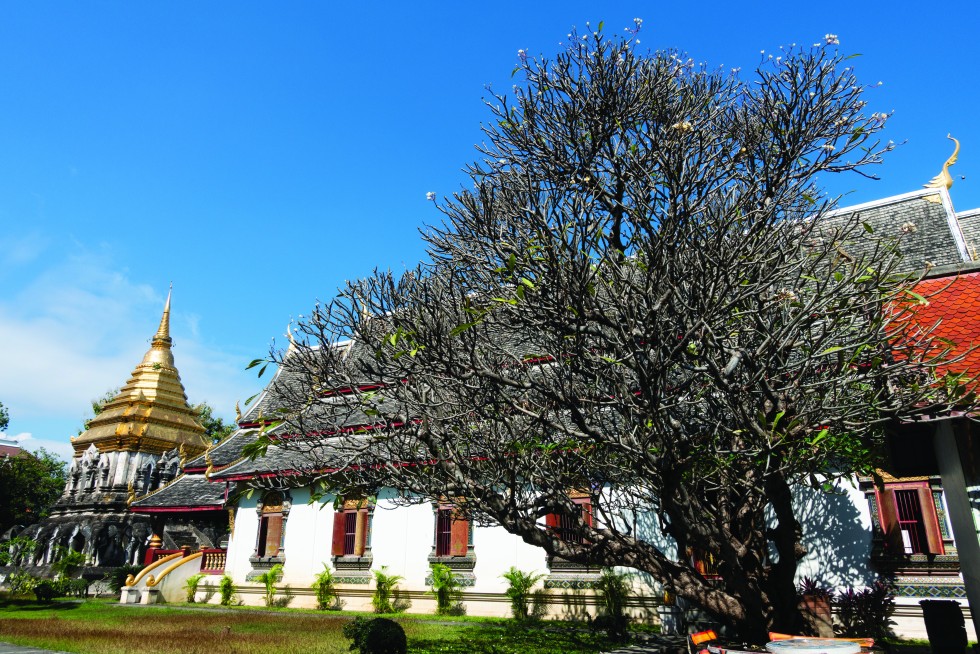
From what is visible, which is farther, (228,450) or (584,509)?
(228,450)

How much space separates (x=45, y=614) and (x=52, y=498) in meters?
41.7

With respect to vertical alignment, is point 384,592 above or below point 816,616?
below

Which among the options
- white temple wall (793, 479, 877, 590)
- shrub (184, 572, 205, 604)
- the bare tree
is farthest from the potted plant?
shrub (184, 572, 205, 604)

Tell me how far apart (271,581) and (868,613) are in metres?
15.5

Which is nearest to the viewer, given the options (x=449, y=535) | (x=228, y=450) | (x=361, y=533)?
(x=449, y=535)

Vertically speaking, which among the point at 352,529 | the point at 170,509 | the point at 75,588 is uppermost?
the point at 170,509

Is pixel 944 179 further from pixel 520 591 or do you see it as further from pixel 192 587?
pixel 192 587

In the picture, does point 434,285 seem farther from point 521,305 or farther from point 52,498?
point 52,498

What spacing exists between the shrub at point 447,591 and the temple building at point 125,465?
15600 mm

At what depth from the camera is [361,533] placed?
741 inches

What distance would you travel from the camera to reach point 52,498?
172 ft

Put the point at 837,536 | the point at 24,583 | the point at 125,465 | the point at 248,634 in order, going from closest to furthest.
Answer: the point at 248,634, the point at 837,536, the point at 24,583, the point at 125,465

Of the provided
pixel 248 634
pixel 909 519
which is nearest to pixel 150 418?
pixel 248 634

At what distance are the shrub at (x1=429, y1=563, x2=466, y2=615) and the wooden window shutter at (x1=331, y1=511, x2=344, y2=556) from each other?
359 centimetres
